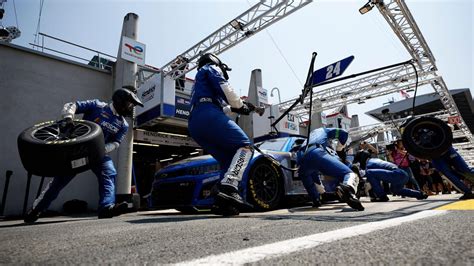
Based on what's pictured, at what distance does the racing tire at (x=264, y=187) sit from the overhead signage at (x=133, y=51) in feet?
23.7

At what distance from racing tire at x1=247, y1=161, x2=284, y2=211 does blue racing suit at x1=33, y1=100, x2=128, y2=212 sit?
5.83ft

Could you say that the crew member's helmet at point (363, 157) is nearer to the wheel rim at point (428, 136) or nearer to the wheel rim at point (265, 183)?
the wheel rim at point (428, 136)

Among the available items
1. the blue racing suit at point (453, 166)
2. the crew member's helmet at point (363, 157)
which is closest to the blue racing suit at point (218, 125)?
the blue racing suit at point (453, 166)

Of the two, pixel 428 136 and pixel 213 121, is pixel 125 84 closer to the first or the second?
pixel 213 121

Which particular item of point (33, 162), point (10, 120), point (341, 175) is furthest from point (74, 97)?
point (341, 175)

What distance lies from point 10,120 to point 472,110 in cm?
4005

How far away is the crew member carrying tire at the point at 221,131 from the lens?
2.47 metres

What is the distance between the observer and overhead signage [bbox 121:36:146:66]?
8812 mm

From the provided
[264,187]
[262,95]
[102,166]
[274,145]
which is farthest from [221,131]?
[262,95]

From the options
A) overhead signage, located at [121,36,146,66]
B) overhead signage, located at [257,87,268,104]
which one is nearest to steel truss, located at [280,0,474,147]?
overhead signage, located at [257,87,268,104]

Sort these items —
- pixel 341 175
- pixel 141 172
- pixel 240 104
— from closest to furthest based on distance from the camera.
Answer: pixel 240 104
pixel 341 175
pixel 141 172

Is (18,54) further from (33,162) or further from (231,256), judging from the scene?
(231,256)

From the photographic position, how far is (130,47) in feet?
29.6

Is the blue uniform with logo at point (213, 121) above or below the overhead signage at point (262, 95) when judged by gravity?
below
